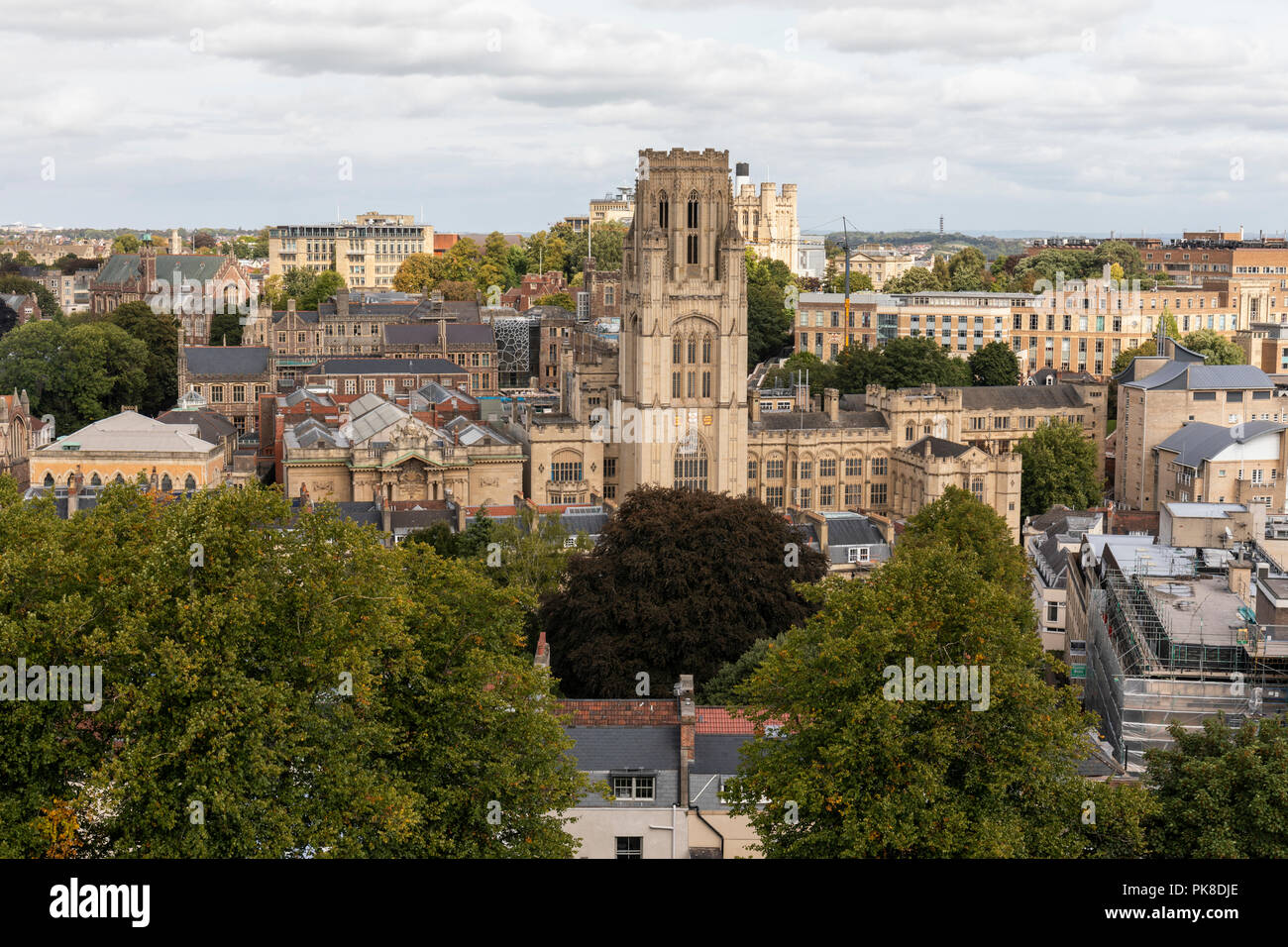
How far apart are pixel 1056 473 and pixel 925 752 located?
61.1 meters

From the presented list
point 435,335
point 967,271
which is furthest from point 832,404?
point 967,271

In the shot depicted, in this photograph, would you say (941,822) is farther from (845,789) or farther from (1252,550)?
(1252,550)

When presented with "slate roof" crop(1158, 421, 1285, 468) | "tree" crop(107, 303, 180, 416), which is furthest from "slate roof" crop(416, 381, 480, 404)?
"slate roof" crop(1158, 421, 1285, 468)

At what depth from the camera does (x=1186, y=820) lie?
25219 mm

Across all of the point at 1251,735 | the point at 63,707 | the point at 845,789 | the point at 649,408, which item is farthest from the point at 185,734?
the point at 649,408

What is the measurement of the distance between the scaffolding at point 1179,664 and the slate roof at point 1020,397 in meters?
51.8

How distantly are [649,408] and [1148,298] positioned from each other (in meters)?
59.0

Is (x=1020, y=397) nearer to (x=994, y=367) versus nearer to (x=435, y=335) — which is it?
(x=994, y=367)

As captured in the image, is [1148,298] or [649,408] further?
[1148,298]

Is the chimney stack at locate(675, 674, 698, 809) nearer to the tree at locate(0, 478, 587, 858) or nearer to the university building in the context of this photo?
the tree at locate(0, 478, 587, 858)

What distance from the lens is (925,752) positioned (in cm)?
2517

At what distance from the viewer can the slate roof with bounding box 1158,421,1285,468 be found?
73875 millimetres
